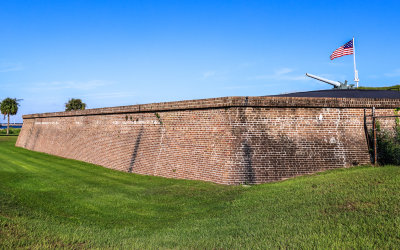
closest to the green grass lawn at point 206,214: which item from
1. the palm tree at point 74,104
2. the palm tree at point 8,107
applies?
the palm tree at point 74,104

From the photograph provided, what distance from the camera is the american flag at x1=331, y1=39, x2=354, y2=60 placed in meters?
16.8

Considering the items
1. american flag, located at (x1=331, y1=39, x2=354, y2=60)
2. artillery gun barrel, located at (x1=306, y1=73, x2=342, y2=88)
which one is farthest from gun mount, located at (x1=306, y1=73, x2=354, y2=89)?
american flag, located at (x1=331, y1=39, x2=354, y2=60)

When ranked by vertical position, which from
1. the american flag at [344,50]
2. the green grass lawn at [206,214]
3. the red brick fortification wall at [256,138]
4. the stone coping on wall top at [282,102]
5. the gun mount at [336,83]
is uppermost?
the american flag at [344,50]

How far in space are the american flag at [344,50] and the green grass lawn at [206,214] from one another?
385 inches

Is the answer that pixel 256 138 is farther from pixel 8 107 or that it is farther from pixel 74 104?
pixel 8 107

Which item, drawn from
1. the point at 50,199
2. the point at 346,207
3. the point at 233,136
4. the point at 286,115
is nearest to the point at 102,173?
the point at 50,199

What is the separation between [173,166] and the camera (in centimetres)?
1223

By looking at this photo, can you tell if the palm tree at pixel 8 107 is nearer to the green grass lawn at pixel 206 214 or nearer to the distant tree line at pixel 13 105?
the distant tree line at pixel 13 105

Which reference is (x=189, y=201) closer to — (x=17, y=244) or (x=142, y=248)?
(x=142, y=248)

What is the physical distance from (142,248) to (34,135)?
25.8 meters

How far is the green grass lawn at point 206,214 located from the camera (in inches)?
208

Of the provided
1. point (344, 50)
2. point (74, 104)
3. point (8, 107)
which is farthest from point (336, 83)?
point (8, 107)

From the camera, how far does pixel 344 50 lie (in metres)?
17.0

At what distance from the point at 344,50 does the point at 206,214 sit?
44.1ft
